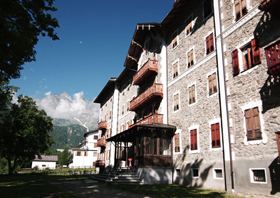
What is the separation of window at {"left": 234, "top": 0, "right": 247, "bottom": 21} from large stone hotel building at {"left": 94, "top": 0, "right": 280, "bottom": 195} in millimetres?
59

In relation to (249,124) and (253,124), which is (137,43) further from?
(253,124)

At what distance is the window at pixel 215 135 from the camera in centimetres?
1456

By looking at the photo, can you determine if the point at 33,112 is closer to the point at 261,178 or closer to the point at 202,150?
the point at 202,150

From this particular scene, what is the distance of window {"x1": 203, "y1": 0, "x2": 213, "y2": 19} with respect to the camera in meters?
17.1

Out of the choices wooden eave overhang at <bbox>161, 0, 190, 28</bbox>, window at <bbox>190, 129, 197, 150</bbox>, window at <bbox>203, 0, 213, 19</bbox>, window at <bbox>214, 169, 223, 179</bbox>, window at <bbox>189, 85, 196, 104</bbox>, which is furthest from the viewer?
wooden eave overhang at <bbox>161, 0, 190, 28</bbox>

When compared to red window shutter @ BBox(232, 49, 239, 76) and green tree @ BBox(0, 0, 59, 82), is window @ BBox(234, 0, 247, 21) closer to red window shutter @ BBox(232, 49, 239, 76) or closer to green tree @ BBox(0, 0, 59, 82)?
red window shutter @ BBox(232, 49, 239, 76)

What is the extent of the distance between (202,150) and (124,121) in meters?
18.9

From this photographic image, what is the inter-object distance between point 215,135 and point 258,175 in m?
3.83

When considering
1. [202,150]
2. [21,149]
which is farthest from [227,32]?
[21,149]

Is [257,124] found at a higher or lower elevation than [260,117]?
lower

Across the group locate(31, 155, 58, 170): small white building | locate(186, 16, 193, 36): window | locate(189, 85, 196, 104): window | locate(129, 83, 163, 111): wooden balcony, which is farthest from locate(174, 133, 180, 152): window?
locate(31, 155, 58, 170): small white building

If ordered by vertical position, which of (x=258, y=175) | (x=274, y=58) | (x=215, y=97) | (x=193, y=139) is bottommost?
(x=258, y=175)

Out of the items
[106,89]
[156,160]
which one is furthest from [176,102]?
[106,89]

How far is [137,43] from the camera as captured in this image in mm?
28984
